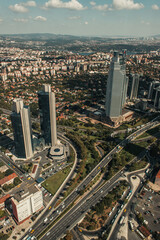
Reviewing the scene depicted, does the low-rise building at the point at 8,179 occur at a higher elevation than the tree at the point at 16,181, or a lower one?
higher

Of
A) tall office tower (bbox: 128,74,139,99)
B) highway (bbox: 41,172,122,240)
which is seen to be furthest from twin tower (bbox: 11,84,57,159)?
tall office tower (bbox: 128,74,139,99)

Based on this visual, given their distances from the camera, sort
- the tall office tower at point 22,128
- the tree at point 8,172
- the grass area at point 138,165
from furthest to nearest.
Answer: the grass area at point 138,165 < the tall office tower at point 22,128 < the tree at point 8,172

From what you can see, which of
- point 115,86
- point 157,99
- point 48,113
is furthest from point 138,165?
point 157,99

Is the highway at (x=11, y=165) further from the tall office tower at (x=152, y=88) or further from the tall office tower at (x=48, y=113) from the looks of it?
the tall office tower at (x=152, y=88)

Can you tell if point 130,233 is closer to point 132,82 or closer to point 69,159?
point 69,159

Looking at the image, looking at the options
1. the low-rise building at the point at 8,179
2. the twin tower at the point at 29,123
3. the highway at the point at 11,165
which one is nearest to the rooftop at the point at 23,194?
the low-rise building at the point at 8,179

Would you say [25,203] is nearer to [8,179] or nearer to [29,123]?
[8,179]

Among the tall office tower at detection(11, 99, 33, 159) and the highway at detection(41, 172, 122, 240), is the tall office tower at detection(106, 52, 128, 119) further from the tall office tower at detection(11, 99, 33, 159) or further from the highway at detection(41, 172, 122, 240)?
the highway at detection(41, 172, 122, 240)
